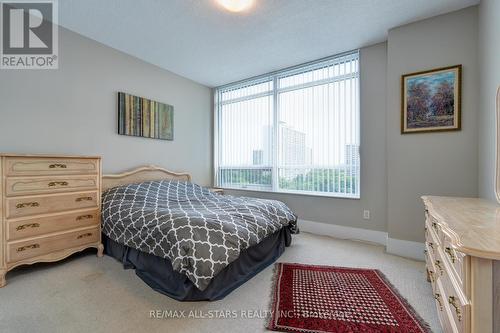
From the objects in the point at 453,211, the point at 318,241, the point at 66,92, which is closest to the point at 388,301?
the point at 453,211

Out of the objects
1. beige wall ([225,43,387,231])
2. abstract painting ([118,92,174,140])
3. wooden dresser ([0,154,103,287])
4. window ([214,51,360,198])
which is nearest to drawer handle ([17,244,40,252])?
wooden dresser ([0,154,103,287])

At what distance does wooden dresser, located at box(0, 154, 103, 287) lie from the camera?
2018 mm

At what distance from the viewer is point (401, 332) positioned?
57.1 inches

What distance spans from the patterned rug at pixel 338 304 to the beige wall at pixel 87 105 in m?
2.70

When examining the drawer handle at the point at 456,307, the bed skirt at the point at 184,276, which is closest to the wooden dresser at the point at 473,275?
the drawer handle at the point at 456,307

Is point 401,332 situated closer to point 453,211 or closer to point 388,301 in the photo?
point 388,301

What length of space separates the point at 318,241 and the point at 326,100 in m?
2.06

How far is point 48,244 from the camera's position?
2248 millimetres

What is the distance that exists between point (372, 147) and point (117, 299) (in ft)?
10.6

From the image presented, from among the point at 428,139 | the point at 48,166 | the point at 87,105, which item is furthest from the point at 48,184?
the point at 428,139

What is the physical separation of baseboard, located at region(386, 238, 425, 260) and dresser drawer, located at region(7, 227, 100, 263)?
11.2 ft

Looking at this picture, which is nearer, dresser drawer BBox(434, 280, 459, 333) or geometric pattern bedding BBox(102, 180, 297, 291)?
dresser drawer BBox(434, 280, 459, 333)

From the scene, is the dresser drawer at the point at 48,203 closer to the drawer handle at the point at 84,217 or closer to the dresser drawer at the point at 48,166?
the drawer handle at the point at 84,217

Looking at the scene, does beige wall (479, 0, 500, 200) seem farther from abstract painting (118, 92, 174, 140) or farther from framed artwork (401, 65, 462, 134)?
abstract painting (118, 92, 174, 140)
